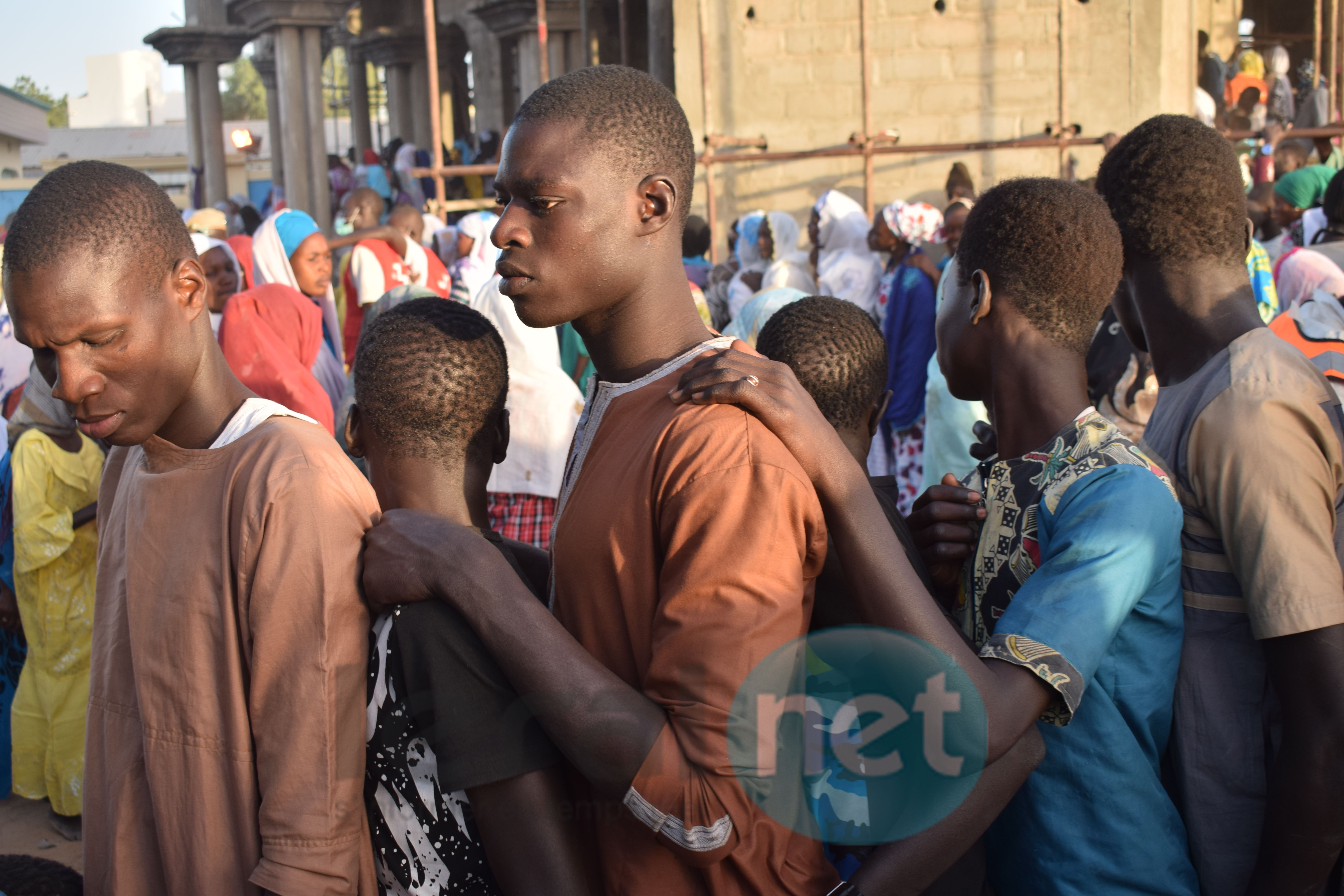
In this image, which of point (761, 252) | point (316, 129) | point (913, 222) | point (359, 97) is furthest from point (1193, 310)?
point (359, 97)

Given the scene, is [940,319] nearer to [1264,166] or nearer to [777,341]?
[777,341]

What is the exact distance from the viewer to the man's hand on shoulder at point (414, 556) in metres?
1.40

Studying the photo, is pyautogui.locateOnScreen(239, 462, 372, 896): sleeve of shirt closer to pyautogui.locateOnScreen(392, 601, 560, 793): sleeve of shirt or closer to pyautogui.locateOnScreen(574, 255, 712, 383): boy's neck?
pyautogui.locateOnScreen(392, 601, 560, 793): sleeve of shirt

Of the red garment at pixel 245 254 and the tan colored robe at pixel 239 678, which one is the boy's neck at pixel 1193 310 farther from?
the red garment at pixel 245 254

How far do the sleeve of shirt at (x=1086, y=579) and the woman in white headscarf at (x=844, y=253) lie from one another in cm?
478

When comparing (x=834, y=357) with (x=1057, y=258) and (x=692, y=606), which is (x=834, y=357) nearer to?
(x=1057, y=258)

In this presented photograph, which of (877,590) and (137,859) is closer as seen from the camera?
(877,590)

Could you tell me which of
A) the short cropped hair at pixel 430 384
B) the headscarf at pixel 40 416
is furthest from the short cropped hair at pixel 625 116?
the headscarf at pixel 40 416

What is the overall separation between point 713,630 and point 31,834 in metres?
4.12

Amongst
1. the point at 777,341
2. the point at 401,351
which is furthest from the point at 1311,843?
the point at 401,351

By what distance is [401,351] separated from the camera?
178cm

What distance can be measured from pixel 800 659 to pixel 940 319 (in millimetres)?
847

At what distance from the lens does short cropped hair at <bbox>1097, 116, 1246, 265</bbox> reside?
6.32ft

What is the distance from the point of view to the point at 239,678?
4.88ft
